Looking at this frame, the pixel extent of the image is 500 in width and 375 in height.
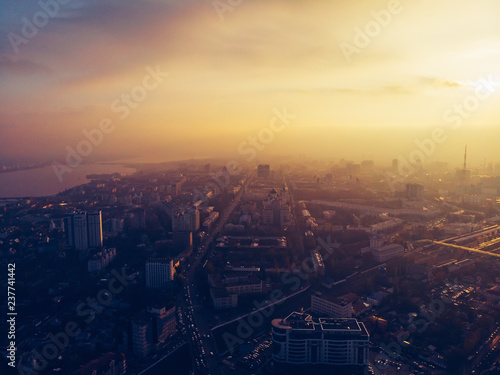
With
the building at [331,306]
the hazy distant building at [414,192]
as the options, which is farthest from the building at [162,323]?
the hazy distant building at [414,192]

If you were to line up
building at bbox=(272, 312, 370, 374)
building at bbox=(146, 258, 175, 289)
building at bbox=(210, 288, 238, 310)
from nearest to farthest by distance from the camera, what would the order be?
building at bbox=(272, 312, 370, 374), building at bbox=(210, 288, 238, 310), building at bbox=(146, 258, 175, 289)

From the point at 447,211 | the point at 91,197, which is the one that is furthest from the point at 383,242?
the point at 91,197

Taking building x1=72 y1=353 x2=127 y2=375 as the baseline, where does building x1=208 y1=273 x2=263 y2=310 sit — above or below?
above

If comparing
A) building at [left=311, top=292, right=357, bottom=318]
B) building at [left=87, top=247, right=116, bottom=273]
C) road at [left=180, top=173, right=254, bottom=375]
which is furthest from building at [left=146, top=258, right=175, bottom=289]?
building at [left=311, top=292, right=357, bottom=318]

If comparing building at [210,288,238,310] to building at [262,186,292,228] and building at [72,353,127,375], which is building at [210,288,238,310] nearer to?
building at [72,353,127,375]

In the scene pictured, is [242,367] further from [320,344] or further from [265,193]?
[265,193]
